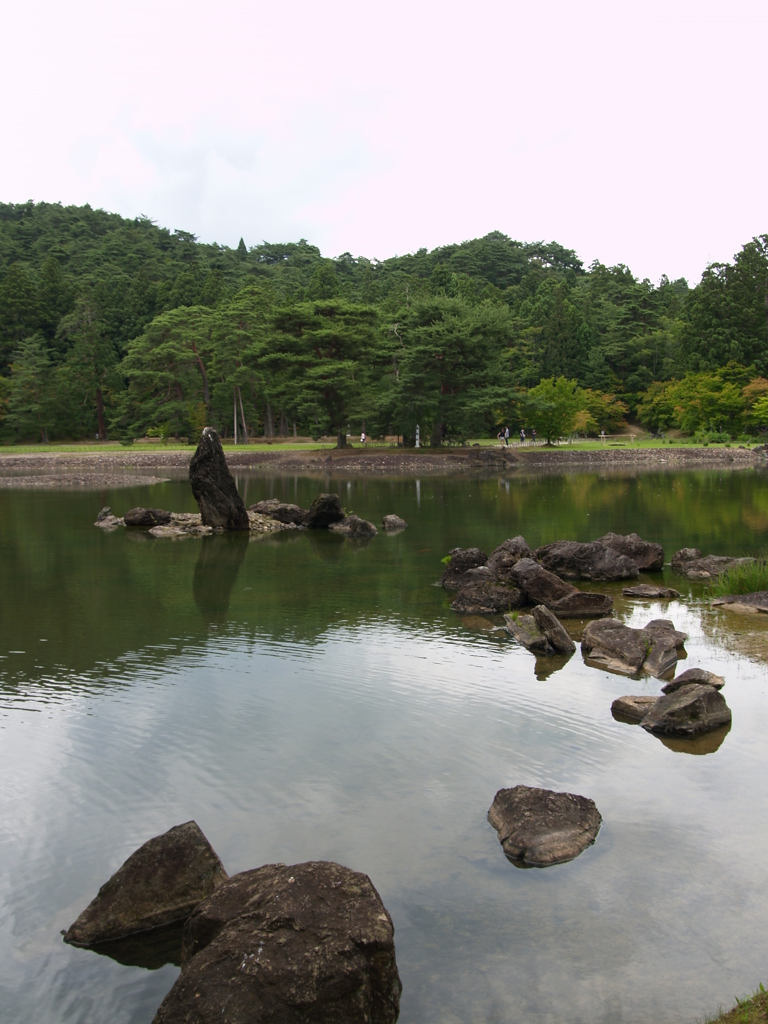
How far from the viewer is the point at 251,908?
3.98 m

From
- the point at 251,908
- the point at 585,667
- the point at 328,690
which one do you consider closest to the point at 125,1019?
the point at 251,908

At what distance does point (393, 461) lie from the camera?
5050cm

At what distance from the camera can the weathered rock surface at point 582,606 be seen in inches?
465

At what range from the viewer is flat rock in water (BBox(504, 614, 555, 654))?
1007 centimetres

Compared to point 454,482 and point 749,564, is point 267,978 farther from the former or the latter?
point 454,482

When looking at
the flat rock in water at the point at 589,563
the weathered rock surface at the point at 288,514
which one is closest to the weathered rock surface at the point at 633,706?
the flat rock in water at the point at 589,563

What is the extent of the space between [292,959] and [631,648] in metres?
6.90

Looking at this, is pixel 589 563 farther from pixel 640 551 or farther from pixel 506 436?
pixel 506 436

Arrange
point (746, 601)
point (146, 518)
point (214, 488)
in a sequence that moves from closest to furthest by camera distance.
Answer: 1. point (746, 601)
2. point (214, 488)
3. point (146, 518)

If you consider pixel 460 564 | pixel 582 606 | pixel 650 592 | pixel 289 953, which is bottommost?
pixel 650 592

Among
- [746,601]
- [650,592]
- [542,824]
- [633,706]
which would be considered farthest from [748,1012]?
[650,592]

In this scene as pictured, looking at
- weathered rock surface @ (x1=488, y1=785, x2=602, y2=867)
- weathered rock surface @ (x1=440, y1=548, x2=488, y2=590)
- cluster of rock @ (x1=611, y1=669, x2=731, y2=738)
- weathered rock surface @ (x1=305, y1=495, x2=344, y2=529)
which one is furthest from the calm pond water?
weathered rock surface @ (x1=305, y1=495, x2=344, y2=529)

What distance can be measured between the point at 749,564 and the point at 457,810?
970cm

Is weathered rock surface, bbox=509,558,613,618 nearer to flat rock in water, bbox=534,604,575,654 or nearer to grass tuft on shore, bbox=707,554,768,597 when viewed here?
flat rock in water, bbox=534,604,575,654
